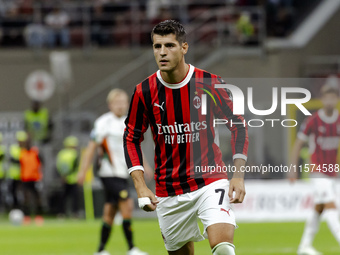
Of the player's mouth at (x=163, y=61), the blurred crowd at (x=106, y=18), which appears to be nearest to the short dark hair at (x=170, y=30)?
the player's mouth at (x=163, y=61)

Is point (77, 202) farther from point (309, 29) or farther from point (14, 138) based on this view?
point (309, 29)

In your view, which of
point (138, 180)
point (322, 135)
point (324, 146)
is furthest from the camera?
point (322, 135)

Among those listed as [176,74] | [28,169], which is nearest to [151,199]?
[176,74]

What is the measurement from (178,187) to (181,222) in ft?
0.93

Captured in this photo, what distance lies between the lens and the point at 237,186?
19.8 feet

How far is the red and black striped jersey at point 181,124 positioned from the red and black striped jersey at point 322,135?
155 inches

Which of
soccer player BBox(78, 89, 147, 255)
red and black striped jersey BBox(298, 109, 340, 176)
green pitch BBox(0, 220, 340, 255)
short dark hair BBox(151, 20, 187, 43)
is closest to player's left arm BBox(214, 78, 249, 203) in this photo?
short dark hair BBox(151, 20, 187, 43)

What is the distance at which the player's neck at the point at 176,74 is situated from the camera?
6379 mm

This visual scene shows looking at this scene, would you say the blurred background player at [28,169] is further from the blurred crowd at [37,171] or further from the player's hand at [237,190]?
the player's hand at [237,190]

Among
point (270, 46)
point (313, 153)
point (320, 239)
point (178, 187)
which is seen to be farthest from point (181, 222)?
point (270, 46)

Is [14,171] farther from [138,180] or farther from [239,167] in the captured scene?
[239,167]

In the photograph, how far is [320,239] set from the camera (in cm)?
1350

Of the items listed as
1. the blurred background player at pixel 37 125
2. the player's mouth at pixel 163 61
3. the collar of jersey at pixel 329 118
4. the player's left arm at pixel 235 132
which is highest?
the player's mouth at pixel 163 61

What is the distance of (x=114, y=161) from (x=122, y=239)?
333cm
